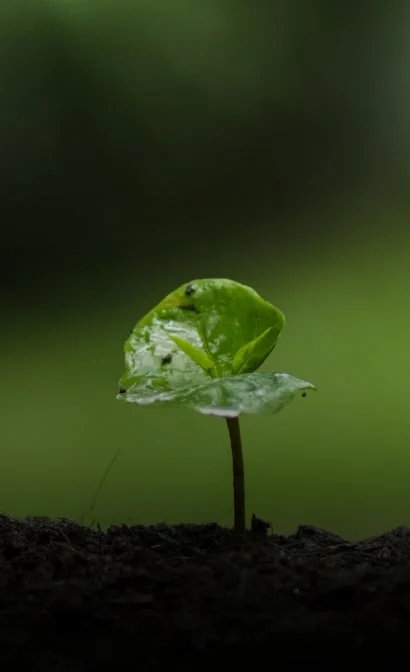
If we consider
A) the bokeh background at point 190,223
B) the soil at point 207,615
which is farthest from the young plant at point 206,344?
the bokeh background at point 190,223

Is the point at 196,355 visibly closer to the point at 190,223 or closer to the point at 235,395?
the point at 235,395

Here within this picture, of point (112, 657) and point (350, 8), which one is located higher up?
point (350, 8)

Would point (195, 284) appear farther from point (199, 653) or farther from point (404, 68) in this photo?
point (404, 68)

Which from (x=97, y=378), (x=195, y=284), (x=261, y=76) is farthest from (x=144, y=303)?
(x=261, y=76)

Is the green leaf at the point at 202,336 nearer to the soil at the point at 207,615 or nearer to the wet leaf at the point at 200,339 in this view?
the wet leaf at the point at 200,339

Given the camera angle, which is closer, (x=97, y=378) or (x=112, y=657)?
(x=112, y=657)

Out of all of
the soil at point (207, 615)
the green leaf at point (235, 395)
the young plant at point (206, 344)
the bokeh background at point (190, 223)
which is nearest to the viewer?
the soil at point (207, 615)

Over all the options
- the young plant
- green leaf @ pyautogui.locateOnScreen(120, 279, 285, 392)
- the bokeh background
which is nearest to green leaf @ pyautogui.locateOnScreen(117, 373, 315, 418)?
the young plant
